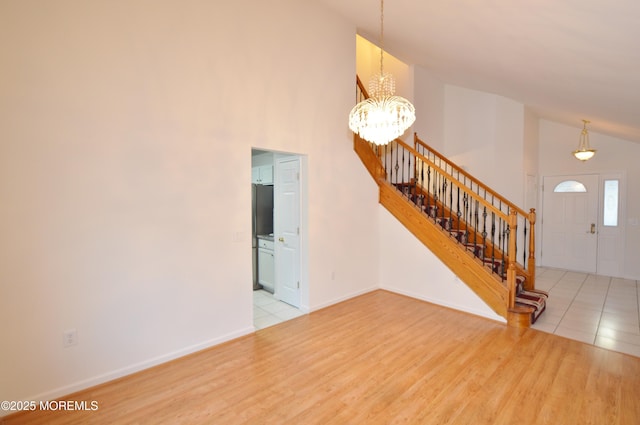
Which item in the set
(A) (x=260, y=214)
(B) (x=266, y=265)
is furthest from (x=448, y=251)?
(A) (x=260, y=214)

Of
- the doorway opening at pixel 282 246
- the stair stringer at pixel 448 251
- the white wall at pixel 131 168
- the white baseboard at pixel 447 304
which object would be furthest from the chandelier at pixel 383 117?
the white baseboard at pixel 447 304

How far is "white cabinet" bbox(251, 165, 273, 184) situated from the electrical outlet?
3.59 metres

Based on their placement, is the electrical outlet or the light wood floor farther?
the electrical outlet

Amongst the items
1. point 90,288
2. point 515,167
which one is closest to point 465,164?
point 515,167

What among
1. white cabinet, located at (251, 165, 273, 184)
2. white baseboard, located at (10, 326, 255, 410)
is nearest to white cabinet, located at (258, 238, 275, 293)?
white cabinet, located at (251, 165, 273, 184)

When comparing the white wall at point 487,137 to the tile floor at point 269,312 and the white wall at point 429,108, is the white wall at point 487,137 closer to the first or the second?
the white wall at point 429,108

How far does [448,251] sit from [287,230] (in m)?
2.36

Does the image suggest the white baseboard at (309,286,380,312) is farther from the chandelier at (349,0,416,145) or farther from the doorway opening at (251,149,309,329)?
the chandelier at (349,0,416,145)

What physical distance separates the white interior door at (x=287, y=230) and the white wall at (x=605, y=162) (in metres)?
6.28

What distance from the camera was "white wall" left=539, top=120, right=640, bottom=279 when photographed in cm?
586

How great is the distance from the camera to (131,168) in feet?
8.81

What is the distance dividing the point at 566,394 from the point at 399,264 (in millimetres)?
2699

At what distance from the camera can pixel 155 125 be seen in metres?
2.81

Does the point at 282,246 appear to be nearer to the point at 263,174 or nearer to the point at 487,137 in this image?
the point at 263,174
